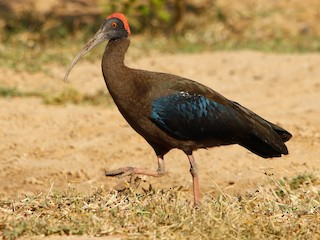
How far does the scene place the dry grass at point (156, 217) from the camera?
5.82 meters

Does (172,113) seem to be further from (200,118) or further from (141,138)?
(141,138)

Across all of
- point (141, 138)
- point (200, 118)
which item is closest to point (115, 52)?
point (200, 118)

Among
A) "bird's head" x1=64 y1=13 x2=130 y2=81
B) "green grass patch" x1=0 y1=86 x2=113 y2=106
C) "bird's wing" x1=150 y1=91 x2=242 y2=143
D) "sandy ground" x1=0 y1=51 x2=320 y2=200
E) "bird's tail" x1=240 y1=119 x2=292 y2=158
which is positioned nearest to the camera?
"bird's wing" x1=150 y1=91 x2=242 y2=143

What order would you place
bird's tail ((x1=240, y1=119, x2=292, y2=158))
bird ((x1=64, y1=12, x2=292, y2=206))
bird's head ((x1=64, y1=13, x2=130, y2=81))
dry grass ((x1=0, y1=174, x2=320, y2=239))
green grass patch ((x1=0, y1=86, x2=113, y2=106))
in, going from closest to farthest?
dry grass ((x1=0, y1=174, x2=320, y2=239)) → bird ((x1=64, y1=12, x2=292, y2=206)) → bird's tail ((x1=240, y1=119, x2=292, y2=158)) → bird's head ((x1=64, y1=13, x2=130, y2=81)) → green grass patch ((x1=0, y1=86, x2=113, y2=106))

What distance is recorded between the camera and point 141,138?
10062 millimetres

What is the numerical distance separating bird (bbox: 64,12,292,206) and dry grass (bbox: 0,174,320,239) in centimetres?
59

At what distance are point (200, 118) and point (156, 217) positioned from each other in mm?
1411

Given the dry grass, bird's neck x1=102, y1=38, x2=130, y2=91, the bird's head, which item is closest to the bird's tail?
the dry grass

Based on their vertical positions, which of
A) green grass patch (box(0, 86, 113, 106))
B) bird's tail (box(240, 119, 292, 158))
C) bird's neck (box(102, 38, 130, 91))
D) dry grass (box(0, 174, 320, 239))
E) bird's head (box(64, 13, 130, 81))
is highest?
bird's head (box(64, 13, 130, 81))

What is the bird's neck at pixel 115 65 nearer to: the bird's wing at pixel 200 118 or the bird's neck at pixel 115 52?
the bird's neck at pixel 115 52

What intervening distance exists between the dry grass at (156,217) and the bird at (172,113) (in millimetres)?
595

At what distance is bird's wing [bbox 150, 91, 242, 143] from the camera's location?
7.16 m

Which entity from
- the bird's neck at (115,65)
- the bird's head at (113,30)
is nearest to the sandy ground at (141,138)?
the bird's neck at (115,65)

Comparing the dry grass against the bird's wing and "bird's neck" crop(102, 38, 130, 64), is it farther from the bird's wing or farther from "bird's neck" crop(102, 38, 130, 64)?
"bird's neck" crop(102, 38, 130, 64)
